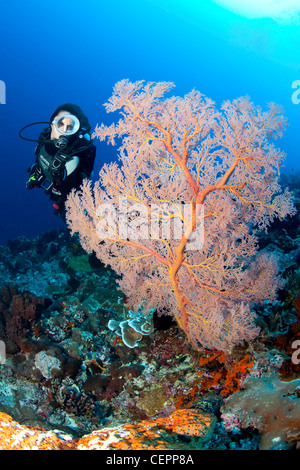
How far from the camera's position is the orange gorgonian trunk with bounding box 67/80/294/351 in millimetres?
3223

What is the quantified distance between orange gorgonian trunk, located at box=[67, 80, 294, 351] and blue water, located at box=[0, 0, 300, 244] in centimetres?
5425

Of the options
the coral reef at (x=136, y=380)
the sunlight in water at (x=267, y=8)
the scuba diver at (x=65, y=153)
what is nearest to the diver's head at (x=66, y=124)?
the scuba diver at (x=65, y=153)

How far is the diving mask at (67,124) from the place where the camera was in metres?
5.58

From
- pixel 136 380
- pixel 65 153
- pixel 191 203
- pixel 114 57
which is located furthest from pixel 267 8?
pixel 136 380

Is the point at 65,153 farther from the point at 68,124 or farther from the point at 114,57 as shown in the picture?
the point at 114,57

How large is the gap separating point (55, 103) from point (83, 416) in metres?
103

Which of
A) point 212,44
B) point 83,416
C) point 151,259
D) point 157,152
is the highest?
point 212,44

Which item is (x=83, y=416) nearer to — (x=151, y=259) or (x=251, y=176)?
(x=151, y=259)

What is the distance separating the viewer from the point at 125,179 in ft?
12.3

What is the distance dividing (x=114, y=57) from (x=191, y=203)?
127050 millimetres

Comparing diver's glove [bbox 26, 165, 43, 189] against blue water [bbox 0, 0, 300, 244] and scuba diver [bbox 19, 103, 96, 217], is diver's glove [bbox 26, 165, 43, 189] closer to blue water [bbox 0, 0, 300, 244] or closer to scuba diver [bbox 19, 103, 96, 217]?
scuba diver [bbox 19, 103, 96, 217]

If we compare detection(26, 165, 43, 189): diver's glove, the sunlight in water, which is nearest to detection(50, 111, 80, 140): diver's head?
detection(26, 165, 43, 189): diver's glove

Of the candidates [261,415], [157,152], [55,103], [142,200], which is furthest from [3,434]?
[55,103]

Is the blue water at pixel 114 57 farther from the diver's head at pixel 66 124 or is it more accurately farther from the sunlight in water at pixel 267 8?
the diver's head at pixel 66 124
